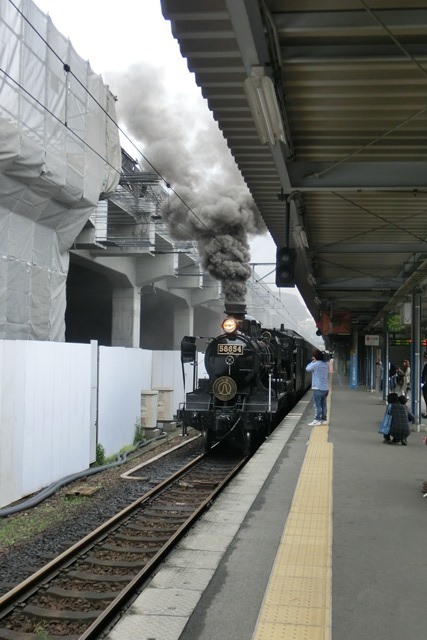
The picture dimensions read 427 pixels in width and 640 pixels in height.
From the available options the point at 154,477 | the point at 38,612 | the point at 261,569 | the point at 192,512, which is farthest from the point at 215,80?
the point at 154,477

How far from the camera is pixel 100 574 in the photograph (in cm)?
606

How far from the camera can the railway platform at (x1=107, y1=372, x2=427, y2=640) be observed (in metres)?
3.72

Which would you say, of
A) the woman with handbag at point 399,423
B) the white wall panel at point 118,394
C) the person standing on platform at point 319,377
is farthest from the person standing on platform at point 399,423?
the white wall panel at point 118,394

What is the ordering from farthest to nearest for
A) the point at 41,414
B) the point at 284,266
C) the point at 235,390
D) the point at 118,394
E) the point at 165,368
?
1. the point at 165,368
2. the point at 118,394
3. the point at 235,390
4. the point at 41,414
5. the point at 284,266

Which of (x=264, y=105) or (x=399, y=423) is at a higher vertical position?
(x=264, y=105)

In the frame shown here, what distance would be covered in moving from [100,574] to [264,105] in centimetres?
439

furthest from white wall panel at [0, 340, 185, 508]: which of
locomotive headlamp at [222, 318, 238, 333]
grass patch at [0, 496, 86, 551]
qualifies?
locomotive headlamp at [222, 318, 238, 333]

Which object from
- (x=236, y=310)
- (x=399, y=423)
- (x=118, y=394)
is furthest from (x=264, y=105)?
(x=118, y=394)

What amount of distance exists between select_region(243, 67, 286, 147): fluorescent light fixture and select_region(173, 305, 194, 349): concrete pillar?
35.4 meters

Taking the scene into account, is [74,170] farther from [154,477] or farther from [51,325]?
[154,477]

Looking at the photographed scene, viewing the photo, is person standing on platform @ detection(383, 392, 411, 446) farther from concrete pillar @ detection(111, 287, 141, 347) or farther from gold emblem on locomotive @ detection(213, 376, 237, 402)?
concrete pillar @ detection(111, 287, 141, 347)

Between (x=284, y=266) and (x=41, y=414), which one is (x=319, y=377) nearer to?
(x=284, y=266)

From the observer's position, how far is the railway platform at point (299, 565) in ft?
12.2

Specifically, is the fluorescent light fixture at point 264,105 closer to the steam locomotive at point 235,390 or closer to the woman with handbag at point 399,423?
the woman with handbag at point 399,423
